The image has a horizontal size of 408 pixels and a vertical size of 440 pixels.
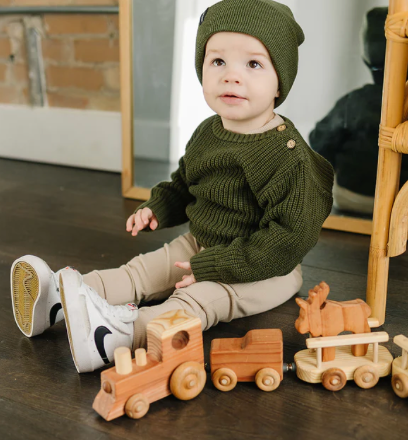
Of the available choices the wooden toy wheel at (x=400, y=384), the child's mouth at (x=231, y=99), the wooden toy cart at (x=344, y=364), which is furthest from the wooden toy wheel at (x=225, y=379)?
the child's mouth at (x=231, y=99)

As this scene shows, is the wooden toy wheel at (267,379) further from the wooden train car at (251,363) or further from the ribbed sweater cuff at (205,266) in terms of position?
the ribbed sweater cuff at (205,266)

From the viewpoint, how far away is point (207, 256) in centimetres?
98

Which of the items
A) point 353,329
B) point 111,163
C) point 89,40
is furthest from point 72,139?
point 353,329

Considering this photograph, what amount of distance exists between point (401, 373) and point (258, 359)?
20cm

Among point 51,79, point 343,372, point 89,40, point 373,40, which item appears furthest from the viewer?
point 51,79

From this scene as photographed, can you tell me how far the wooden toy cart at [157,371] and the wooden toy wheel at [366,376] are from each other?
0.23 m

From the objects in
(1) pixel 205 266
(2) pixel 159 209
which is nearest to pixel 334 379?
(1) pixel 205 266

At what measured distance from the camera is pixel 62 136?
6.79ft

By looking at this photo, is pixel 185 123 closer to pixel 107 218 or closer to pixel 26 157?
pixel 107 218

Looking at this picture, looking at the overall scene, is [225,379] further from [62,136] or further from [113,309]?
[62,136]

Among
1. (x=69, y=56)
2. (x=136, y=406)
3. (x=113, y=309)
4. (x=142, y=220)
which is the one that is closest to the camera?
(x=136, y=406)

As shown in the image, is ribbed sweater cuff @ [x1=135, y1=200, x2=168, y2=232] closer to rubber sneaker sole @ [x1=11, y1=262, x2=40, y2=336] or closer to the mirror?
rubber sneaker sole @ [x1=11, y1=262, x2=40, y2=336]

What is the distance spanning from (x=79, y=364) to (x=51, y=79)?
4.83 ft

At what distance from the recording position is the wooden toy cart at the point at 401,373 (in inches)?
31.6
